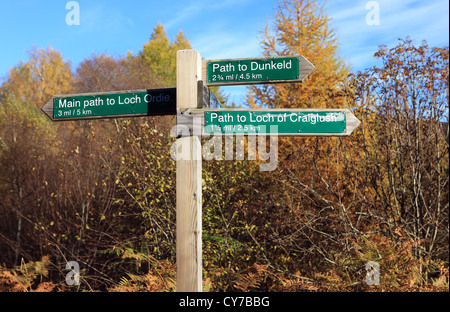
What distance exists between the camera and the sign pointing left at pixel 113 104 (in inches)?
166

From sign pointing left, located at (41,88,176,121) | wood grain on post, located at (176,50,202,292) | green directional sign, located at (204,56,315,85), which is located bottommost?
wood grain on post, located at (176,50,202,292)

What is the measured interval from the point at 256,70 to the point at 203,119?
0.69 metres

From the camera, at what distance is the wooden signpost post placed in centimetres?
398

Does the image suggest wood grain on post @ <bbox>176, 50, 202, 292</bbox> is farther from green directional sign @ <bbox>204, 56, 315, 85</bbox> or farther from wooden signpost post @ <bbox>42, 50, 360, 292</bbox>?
green directional sign @ <bbox>204, 56, 315, 85</bbox>

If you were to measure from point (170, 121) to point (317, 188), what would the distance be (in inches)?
154

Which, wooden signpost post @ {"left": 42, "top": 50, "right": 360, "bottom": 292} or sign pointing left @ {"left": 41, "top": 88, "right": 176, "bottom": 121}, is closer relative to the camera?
wooden signpost post @ {"left": 42, "top": 50, "right": 360, "bottom": 292}

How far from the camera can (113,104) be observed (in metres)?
4.38

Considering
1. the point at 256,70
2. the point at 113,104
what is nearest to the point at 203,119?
the point at 256,70

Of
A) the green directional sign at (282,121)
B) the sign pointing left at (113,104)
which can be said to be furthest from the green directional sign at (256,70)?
the sign pointing left at (113,104)

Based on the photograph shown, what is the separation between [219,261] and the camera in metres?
8.99

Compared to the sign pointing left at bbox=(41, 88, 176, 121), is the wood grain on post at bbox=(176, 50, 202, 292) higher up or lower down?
lower down

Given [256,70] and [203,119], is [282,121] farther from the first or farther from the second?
[203,119]

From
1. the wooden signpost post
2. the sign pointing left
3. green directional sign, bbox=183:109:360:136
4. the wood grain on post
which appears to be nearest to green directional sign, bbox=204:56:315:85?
the wooden signpost post

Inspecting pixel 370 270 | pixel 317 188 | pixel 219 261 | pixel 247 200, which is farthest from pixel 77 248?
pixel 370 270
